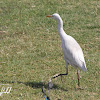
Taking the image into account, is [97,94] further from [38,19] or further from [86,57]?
[38,19]

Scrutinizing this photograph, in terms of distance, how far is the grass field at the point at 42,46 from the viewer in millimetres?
5754

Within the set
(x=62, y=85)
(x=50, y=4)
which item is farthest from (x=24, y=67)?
(x=50, y=4)

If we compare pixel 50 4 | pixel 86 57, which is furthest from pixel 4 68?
pixel 50 4

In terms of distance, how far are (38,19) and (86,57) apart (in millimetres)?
3203

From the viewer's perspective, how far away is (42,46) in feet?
26.1

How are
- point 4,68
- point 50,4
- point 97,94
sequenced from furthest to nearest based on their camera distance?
point 50,4, point 4,68, point 97,94

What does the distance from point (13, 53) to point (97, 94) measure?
2779 mm

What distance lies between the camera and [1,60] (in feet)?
23.3

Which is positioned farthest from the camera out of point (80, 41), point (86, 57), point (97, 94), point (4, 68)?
point (80, 41)

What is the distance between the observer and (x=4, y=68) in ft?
22.0

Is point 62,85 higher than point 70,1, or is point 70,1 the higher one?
point 70,1

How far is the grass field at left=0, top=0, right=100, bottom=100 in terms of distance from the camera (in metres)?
5.75

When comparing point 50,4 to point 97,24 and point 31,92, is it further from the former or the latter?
point 31,92

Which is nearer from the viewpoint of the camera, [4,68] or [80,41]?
[4,68]
